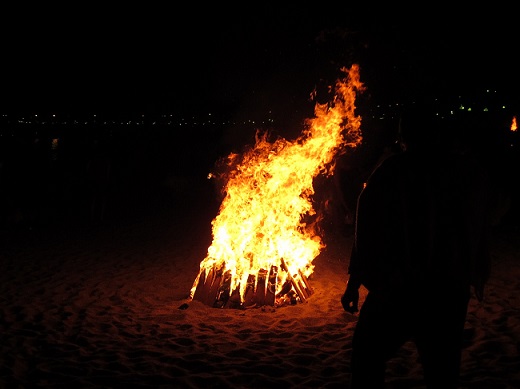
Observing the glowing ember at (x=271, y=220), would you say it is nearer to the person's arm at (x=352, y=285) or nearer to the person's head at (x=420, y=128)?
the person's arm at (x=352, y=285)

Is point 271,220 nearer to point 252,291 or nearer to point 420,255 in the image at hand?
point 252,291

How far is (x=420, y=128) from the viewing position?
9.30 feet

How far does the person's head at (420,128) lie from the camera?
9.25 ft

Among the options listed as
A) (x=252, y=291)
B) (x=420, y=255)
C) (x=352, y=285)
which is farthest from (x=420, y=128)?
(x=252, y=291)

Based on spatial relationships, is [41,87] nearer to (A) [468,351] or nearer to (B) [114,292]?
(B) [114,292]

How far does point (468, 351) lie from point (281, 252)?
2.92 m

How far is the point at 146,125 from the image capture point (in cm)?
4047

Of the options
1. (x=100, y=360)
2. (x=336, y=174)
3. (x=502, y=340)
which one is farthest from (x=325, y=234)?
(x=100, y=360)

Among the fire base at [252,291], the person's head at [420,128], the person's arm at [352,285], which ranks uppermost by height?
the person's head at [420,128]

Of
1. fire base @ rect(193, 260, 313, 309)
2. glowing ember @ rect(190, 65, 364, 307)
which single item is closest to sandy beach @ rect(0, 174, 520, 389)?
fire base @ rect(193, 260, 313, 309)

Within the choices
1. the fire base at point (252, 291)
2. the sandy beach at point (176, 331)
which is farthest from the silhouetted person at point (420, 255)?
the fire base at point (252, 291)

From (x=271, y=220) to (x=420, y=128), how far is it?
15.9 ft

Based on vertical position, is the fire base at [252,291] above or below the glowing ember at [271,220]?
below

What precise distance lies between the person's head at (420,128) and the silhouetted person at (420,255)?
1 cm
